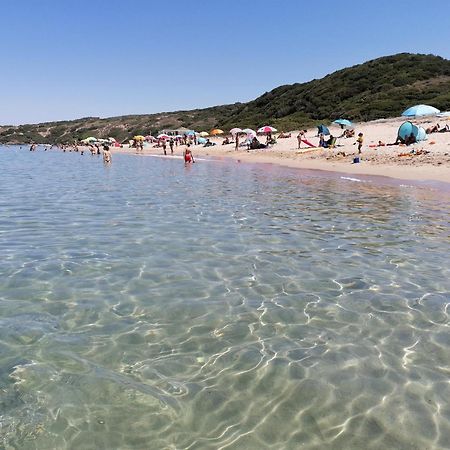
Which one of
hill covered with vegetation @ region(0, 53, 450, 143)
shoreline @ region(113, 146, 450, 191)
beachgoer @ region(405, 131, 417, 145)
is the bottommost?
shoreline @ region(113, 146, 450, 191)

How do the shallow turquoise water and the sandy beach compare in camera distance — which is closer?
the shallow turquoise water

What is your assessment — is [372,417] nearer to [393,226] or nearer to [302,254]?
[302,254]

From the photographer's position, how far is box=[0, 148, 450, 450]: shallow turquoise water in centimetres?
359

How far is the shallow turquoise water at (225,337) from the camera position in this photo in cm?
359

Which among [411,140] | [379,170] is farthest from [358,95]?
[379,170]

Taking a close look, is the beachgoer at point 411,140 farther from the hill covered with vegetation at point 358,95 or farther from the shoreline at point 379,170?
the hill covered with vegetation at point 358,95

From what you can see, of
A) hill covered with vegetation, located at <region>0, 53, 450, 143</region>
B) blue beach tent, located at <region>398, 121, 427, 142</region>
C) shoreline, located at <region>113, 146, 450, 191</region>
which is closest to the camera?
shoreline, located at <region>113, 146, 450, 191</region>

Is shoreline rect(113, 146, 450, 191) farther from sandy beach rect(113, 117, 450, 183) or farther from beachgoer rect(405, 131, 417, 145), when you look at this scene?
beachgoer rect(405, 131, 417, 145)

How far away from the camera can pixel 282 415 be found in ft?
12.3

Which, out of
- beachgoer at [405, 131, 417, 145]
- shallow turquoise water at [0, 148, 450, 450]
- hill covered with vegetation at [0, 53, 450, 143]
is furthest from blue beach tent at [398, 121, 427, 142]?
shallow turquoise water at [0, 148, 450, 450]

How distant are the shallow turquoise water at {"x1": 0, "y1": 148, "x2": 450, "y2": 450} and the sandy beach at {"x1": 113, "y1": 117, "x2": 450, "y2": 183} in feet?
49.9

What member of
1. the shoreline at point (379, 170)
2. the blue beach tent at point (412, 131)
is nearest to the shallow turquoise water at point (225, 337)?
the shoreline at point (379, 170)

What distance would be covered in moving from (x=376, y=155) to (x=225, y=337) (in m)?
29.2

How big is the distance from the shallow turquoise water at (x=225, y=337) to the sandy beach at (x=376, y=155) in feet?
49.9
